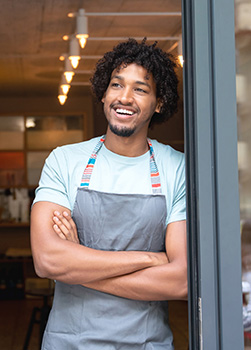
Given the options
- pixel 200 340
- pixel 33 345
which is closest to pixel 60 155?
pixel 200 340

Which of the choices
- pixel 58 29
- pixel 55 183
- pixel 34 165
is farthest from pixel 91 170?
pixel 34 165

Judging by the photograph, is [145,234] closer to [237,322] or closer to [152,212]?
[152,212]

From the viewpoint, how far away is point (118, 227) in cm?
189

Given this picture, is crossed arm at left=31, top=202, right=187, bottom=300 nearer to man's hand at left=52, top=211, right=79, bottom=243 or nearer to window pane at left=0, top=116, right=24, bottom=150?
man's hand at left=52, top=211, right=79, bottom=243

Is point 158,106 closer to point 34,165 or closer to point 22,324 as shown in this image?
point 22,324

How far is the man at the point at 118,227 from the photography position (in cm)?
171

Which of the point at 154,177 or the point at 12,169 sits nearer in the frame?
the point at 154,177

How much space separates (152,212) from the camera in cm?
188

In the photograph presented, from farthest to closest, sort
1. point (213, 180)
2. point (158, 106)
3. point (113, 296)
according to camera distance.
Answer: point (158, 106), point (113, 296), point (213, 180)

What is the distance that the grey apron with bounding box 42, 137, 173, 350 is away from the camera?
1.83 meters

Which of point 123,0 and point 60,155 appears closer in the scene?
point 60,155

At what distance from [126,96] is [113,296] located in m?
0.73

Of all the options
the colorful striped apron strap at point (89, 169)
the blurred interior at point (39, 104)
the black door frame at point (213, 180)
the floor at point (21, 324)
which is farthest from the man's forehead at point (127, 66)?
the floor at point (21, 324)

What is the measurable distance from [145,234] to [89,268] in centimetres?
28
